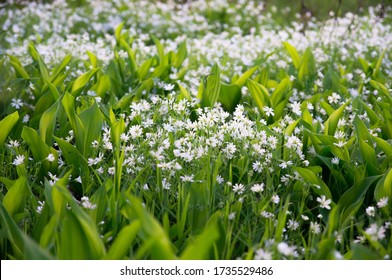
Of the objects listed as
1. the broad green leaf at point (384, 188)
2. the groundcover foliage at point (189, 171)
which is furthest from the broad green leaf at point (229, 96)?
the broad green leaf at point (384, 188)

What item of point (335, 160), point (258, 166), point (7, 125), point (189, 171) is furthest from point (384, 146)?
point (7, 125)

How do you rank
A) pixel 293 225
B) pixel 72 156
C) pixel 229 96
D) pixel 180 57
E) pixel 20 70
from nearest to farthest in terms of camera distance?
pixel 293 225 < pixel 72 156 < pixel 229 96 < pixel 20 70 < pixel 180 57

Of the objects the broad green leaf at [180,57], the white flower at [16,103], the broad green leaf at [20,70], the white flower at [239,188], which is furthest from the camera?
the broad green leaf at [180,57]

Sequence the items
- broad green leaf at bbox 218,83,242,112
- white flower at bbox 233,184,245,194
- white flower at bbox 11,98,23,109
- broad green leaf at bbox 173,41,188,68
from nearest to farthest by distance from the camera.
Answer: white flower at bbox 233,184,245,194
white flower at bbox 11,98,23,109
broad green leaf at bbox 218,83,242,112
broad green leaf at bbox 173,41,188,68

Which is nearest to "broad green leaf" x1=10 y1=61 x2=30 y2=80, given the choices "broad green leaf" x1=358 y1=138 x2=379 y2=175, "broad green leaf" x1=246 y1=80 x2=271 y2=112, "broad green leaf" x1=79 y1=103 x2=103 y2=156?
"broad green leaf" x1=79 y1=103 x2=103 y2=156

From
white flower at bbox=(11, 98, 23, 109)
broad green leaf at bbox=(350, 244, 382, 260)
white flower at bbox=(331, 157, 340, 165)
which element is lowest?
white flower at bbox=(11, 98, 23, 109)

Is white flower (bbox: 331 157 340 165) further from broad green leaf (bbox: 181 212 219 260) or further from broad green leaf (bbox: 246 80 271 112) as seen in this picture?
broad green leaf (bbox: 181 212 219 260)

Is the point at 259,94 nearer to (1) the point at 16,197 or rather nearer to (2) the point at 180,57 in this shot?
(2) the point at 180,57

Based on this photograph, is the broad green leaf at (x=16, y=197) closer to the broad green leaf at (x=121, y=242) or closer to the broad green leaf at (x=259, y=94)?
the broad green leaf at (x=121, y=242)

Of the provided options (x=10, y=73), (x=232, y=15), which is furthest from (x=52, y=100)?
(x=232, y=15)

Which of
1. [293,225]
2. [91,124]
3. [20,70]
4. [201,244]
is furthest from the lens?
[20,70]

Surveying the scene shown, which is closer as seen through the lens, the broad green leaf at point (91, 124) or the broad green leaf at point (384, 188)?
the broad green leaf at point (384, 188)
